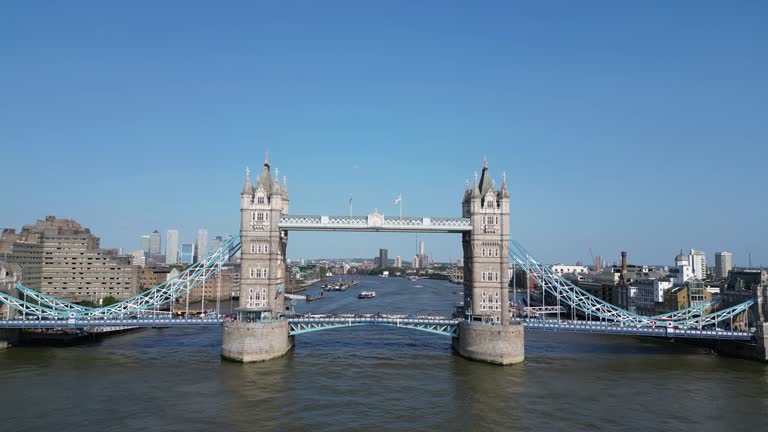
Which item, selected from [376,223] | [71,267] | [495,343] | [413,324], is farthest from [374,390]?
[71,267]

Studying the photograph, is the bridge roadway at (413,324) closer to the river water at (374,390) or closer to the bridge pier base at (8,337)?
the river water at (374,390)

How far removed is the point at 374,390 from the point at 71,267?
4103 inches

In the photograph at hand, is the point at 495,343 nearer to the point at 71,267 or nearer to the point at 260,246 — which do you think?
the point at 260,246

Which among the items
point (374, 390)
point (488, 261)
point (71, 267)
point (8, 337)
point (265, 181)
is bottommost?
point (374, 390)

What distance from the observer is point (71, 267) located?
12481 centimetres

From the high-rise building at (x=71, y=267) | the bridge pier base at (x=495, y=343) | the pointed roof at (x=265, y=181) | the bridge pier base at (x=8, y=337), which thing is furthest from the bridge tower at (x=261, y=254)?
the high-rise building at (x=71, y=267)

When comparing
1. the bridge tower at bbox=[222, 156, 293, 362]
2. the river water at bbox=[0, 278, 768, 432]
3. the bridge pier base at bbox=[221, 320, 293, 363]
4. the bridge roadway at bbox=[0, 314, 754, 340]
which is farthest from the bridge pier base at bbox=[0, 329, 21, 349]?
the bridge tower at bbox=[222, 156, 293, 362]

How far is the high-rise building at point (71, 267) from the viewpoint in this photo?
121m

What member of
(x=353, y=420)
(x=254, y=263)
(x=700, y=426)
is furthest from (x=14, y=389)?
(x=700, y=426)

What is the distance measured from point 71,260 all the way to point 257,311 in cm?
8528

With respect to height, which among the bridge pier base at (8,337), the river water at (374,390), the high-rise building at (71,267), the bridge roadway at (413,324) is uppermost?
the high-rise building at (71,267)

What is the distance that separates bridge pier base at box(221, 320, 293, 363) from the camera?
59.2m

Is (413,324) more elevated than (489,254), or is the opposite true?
(489,254)

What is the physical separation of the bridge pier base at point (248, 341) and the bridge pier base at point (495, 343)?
22494 mm
